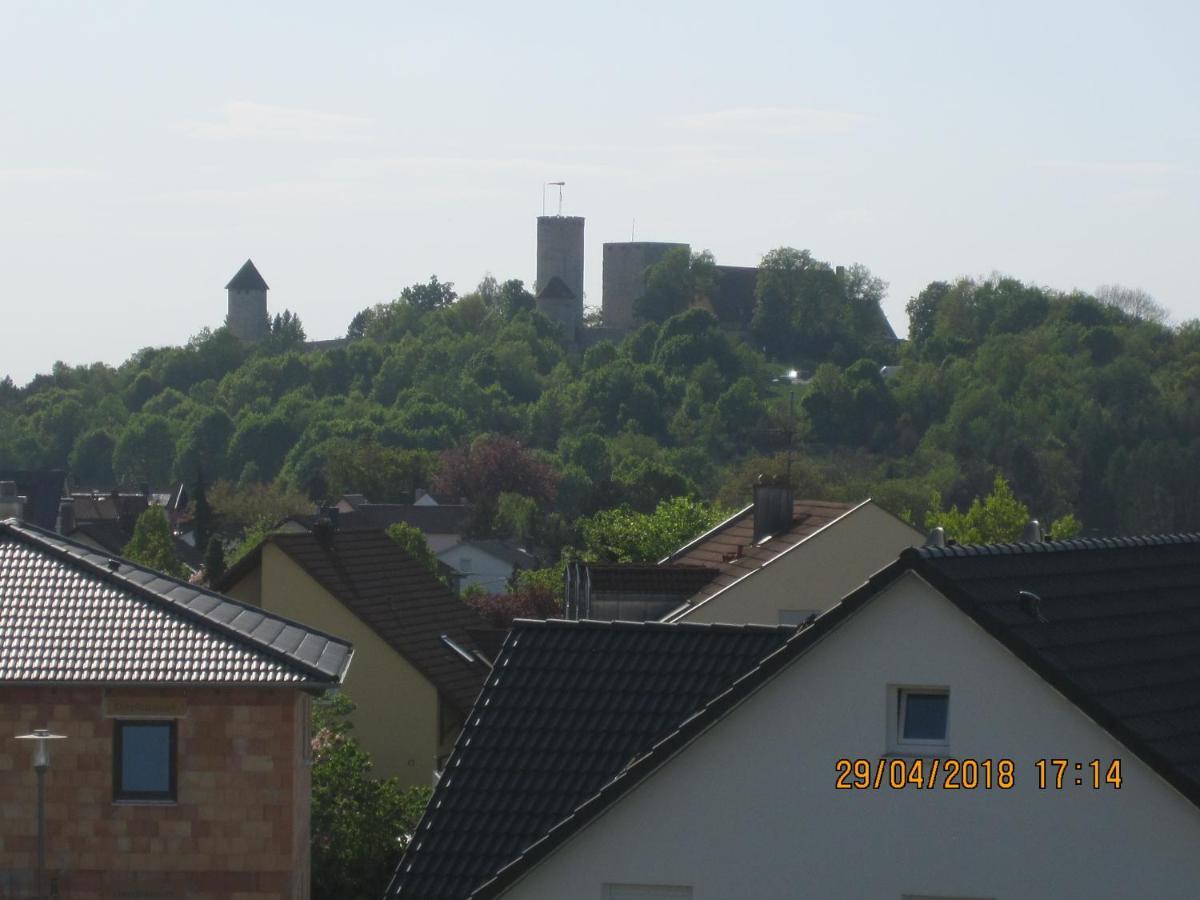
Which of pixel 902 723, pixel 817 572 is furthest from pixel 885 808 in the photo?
pixel 817 572

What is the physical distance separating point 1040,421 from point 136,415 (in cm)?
7388

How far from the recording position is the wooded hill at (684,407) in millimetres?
118875

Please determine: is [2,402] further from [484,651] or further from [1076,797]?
[1076,797]

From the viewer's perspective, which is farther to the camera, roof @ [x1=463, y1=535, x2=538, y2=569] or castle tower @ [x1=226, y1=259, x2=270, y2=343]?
castle tower @ [x1=226, y1=259, x2=270, y2=343]

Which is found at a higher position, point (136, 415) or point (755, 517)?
point (136, 415)

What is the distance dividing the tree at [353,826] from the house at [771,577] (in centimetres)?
461

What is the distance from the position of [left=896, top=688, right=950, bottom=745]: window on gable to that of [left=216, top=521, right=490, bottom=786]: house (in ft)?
51.4

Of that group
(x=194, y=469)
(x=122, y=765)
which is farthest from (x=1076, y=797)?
(x=194, y=469)

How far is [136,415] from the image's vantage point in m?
167

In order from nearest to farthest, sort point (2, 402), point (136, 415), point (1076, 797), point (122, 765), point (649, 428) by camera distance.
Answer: point (1076, 797)
point (122, 765)
point (649, 428)
point (136, 415)
point (2, 402)

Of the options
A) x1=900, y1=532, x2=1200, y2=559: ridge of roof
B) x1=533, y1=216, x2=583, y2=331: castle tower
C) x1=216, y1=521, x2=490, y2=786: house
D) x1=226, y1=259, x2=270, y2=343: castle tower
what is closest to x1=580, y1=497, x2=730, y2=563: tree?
x1=216, y1=521, x2=490, y2=786: house

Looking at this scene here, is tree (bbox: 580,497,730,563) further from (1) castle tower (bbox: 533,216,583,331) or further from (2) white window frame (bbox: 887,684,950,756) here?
(1) castle tower (bbox: 533,216,583,331)

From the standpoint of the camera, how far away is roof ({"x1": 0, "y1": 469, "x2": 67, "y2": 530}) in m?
69.8

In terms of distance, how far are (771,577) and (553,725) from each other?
1452 cm
